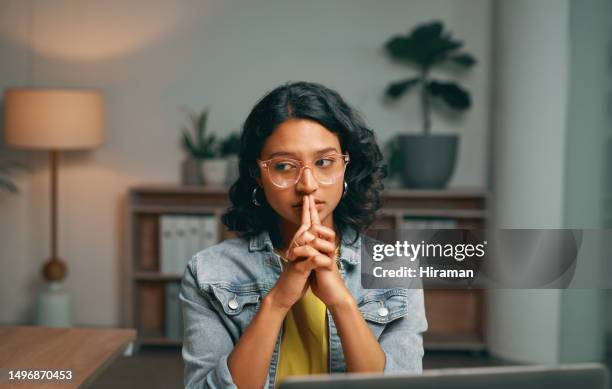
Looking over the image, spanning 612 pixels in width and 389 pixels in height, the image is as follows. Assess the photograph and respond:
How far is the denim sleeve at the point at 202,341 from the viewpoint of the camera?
→ 1.41 metres

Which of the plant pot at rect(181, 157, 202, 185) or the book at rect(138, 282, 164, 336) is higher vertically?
the plant pot at rect(181, 157, 202, 185)

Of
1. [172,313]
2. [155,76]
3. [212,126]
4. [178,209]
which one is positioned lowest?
[172,313]

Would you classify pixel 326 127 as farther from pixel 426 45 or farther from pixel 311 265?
pixel 426 45

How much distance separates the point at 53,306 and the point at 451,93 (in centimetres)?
258

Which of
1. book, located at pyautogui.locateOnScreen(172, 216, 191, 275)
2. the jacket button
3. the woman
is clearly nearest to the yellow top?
the woman

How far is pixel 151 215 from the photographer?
4609 mm

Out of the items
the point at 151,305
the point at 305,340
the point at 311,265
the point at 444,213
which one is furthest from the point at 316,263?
the point at 151,305

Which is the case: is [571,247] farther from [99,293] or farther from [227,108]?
[99,293]

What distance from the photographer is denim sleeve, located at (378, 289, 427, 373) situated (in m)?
1.41

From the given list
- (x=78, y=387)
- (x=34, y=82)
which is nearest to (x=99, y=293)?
(x=34, y=82)

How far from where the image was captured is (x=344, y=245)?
60.4 inches

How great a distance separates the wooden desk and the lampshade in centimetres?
221

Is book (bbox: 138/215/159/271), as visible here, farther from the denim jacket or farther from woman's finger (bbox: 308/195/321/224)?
woman's finger (bbox: 308/195/321/224)

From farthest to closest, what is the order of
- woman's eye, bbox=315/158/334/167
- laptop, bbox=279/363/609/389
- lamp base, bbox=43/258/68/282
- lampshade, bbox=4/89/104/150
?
1. lamp base, bbox=43/258/68/282
2. lampshade, bbox=4/89/104/150
3. woman's eye, bbox=315/158/334/167
4. laptop, bbox=279/363/609/389
